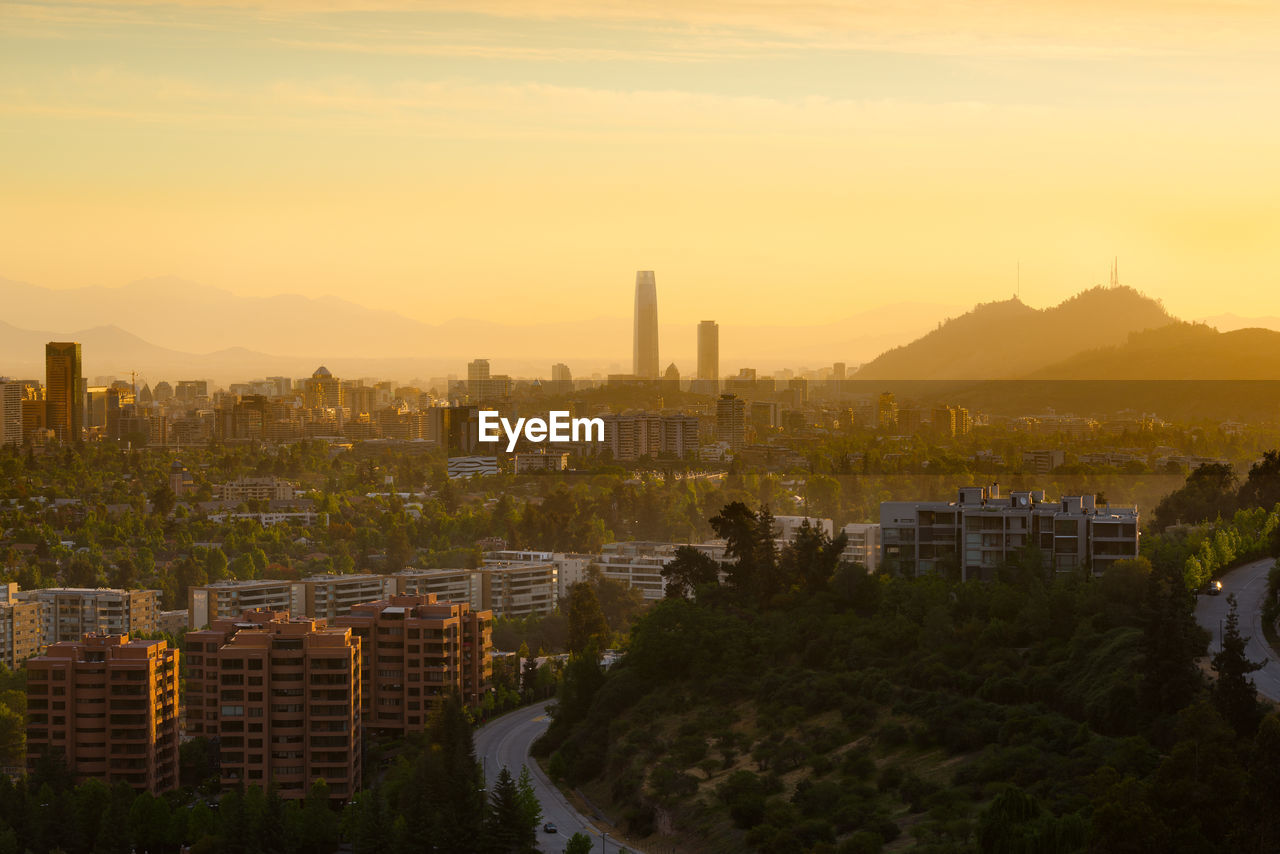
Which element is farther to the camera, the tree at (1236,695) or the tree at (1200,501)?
the tree at (1200,501)

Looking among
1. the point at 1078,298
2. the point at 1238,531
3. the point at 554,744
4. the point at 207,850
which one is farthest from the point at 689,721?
the point at 1078,298

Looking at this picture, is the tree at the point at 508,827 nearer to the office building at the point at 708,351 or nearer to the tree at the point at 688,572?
the tree at the point at 688,572

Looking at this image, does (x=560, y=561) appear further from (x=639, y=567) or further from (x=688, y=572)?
(x=688, y=572)

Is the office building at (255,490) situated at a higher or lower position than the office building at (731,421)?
lower

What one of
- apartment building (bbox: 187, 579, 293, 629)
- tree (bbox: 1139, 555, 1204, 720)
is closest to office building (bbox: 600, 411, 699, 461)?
apartment building (bbox: 187, 579, 293, 629)

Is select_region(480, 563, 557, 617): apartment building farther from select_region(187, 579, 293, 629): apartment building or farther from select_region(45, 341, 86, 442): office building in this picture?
select_region(45, 341, 86, 442): office building

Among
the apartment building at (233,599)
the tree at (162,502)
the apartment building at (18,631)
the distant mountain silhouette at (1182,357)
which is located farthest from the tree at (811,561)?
the distant mountain silhouette at (1182,357)

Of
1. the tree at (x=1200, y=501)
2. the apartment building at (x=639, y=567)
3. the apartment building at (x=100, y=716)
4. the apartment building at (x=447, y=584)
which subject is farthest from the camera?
the apartment building at (x=639, y=567)
